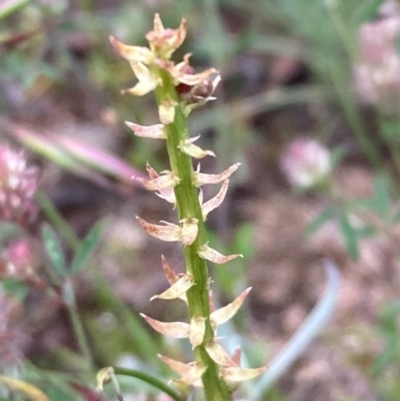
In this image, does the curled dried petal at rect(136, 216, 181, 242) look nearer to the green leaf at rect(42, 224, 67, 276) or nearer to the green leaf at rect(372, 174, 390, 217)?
the green leaf at rect(42, 224, 67, 276)

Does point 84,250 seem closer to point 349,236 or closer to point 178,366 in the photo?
point 178,366

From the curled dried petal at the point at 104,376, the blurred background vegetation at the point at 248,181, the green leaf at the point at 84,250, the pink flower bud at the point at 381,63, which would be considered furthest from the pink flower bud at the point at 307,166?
the curled dried petal at the point at 104,376

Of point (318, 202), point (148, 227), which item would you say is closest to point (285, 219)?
point (318, 202)

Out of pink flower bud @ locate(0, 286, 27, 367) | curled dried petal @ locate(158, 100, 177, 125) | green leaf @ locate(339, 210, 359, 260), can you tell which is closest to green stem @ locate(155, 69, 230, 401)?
curled dried petal @ locate(158, 100, 177, 125)

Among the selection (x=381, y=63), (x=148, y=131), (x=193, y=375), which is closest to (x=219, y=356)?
(x=193, y=375)

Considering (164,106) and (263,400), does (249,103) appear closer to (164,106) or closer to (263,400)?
(263,400)

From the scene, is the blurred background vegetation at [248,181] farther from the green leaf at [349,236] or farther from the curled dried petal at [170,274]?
the curled dried petal at [170,274]
